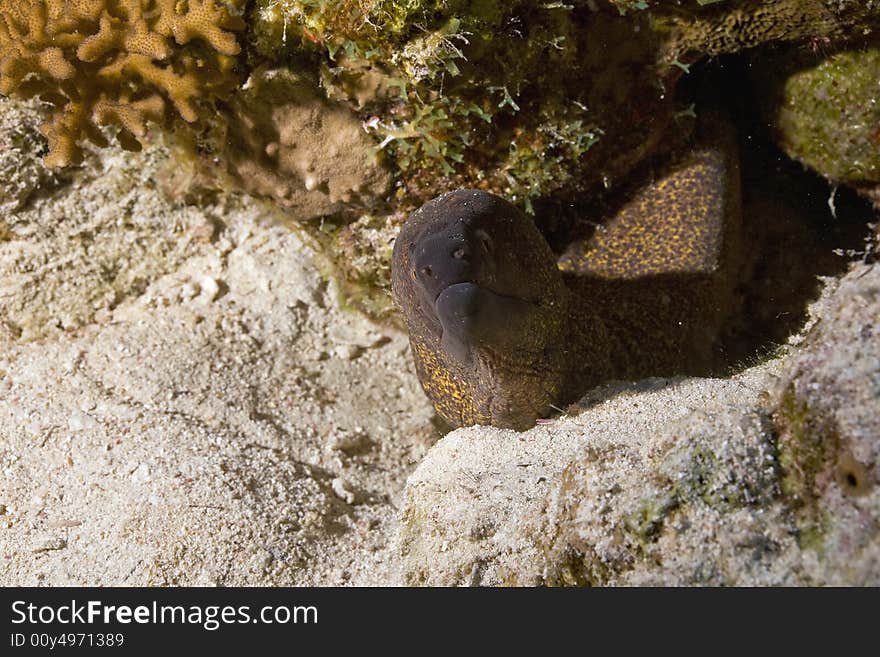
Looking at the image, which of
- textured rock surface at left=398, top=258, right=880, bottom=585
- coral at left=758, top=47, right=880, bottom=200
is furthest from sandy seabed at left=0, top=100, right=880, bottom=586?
coral at left=758, top=47, right=880, bottom=200

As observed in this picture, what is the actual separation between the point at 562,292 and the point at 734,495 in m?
1.68

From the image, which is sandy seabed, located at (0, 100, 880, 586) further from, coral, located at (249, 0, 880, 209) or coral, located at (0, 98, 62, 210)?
coral, located at (249, 0, 880, 209)

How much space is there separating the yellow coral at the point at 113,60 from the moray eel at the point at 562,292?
116 cm

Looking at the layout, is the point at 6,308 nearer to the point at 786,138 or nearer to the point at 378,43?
the point at 378,43

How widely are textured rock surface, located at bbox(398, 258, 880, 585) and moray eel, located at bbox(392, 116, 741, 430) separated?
767 millimetres

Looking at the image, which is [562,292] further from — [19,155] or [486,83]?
[19,155]

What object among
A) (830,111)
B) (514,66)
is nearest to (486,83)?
(514,66)

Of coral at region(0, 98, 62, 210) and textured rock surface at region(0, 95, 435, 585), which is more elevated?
coral at region(0, 98, 62, 210)

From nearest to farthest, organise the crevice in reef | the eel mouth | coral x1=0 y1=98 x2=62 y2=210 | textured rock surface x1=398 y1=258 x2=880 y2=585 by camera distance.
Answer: textured rock surface x1=398 y1=258 x2=880 y2=585 → the eel mouth → coral x1=0 y1=98 x2=62 y2=210 → the crevice in reef

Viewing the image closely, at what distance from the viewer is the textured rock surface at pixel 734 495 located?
136 centimetres

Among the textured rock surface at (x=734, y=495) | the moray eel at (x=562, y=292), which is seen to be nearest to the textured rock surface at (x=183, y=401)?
the moray eel at (x=562, y=292)

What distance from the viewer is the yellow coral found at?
2629mm

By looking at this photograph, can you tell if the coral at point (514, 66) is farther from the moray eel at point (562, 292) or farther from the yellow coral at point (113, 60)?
the moray eel at point (562, 292)
